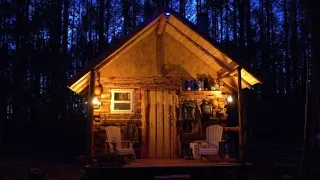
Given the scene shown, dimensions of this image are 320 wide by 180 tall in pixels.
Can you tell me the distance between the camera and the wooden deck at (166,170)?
8211mm

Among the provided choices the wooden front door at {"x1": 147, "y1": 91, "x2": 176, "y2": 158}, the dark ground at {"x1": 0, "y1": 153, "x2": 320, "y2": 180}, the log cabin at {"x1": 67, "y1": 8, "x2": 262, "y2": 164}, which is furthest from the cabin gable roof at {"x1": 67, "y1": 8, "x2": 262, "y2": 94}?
the dark ground at {"x1": 0, "y1": 153, "x2": 320, "y2": 180}

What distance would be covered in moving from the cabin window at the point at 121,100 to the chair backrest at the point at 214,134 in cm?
239

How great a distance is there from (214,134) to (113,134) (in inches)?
113

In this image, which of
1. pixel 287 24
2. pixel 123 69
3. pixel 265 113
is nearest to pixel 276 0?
pixel 287 24

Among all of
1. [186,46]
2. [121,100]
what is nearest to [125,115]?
[121,100]

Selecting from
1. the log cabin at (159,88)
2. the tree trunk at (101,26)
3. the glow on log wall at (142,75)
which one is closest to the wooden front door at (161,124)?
the log cabin at (159,88)

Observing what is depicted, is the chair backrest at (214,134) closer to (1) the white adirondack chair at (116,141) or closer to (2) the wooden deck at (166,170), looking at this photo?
(2) the wooden deck at (166,170)

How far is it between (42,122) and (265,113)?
15585 mm

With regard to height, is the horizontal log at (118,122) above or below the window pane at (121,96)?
below

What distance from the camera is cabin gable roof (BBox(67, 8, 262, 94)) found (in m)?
8.83

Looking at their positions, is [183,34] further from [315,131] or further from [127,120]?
[315,131]

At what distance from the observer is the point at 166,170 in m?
8.46

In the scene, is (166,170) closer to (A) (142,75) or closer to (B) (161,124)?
(B) (161,124)

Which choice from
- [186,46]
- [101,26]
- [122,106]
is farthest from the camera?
[101,26]
